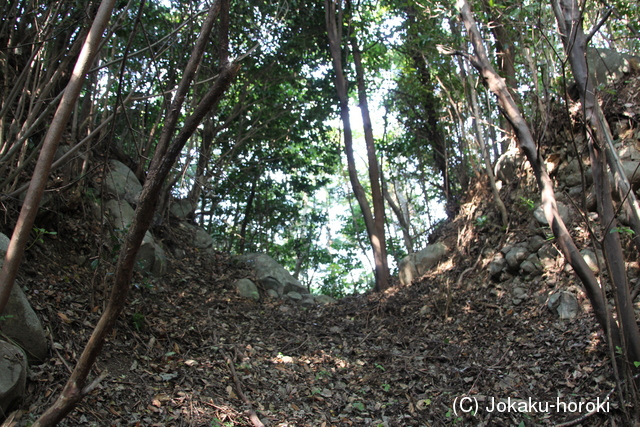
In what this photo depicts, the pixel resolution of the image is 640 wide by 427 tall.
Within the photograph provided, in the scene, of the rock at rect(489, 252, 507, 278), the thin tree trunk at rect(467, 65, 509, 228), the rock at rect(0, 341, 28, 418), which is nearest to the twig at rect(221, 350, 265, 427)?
the rock at rect(0, 341, 28, 418)

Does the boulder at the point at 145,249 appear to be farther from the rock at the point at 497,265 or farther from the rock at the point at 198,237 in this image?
the rock at the point at 497,265

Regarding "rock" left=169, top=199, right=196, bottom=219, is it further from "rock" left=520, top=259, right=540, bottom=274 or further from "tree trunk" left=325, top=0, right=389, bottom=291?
"rock" left=520, top=259, right=540, bottom=274

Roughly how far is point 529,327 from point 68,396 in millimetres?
4692

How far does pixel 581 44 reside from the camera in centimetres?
373

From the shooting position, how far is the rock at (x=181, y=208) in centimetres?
909

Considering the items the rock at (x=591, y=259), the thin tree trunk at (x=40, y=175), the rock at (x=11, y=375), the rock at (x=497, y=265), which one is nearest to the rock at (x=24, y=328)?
the rock at (x=11, y=375)

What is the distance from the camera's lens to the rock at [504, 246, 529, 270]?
595 centimetres

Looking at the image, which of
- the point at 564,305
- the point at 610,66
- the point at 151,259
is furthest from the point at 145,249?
the point at 610,66

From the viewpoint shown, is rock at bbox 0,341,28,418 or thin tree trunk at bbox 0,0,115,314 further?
rock at bbox 0,341,28,418

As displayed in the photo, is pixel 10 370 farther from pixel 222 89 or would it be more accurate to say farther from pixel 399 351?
pixel 399 351

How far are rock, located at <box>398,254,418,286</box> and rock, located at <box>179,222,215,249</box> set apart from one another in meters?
4.13

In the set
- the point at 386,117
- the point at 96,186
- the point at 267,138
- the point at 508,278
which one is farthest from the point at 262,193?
the point at 508,278

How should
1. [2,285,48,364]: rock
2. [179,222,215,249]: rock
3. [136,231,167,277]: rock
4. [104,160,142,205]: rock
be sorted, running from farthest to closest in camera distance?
1. [179,222,215,249]: rock
2. [104,160,142,205]: rock
3. [136,231,167,277]: rock
4. [2,285,48,364]: rock

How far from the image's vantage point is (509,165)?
24.0 ft
